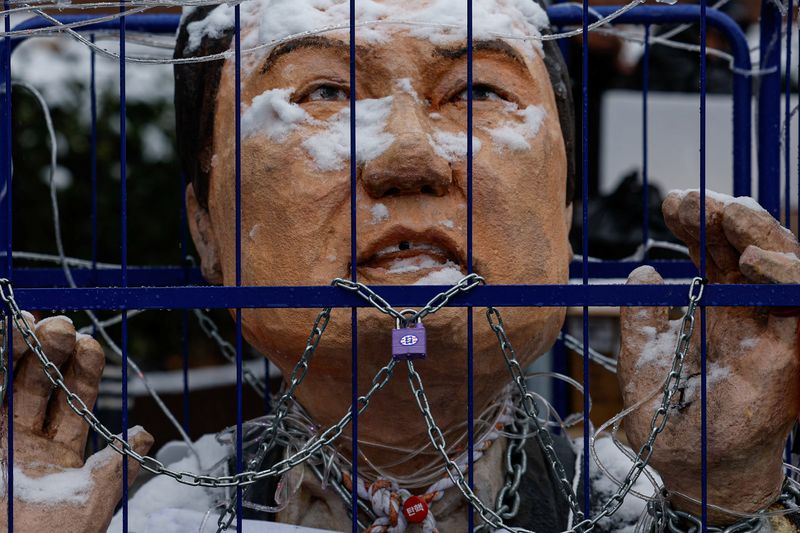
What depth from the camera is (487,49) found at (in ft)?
7.79

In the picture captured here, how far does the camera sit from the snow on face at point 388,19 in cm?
232

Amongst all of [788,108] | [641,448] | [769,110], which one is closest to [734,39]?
[769,110]

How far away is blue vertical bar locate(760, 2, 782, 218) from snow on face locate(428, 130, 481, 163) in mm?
979

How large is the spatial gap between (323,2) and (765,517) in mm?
1369

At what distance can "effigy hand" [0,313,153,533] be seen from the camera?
6.74ft

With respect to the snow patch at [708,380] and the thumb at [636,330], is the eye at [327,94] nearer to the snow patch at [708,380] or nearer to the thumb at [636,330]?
the thumb at [636,330]

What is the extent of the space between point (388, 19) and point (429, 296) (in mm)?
728

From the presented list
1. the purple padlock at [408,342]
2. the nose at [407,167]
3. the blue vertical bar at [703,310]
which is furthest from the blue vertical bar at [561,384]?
the purple padlock at [408,342]

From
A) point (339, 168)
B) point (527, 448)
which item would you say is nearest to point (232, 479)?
point (339, 168)

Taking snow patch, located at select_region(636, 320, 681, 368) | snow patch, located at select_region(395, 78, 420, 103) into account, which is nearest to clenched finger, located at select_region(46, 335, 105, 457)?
snow patch, located at select_region(395, 78, 420, 103)

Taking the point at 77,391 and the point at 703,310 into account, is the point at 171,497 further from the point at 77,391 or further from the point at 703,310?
the point at 703,310

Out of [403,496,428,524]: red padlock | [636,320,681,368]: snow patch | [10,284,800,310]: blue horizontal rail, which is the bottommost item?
[403,496,428,524]: red padlock

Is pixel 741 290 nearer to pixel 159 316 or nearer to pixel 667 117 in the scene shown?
pixel 667 117

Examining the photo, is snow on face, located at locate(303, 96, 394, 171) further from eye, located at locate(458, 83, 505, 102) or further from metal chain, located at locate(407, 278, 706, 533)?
metal chain, located at locate(407, 278, 706, 533)
